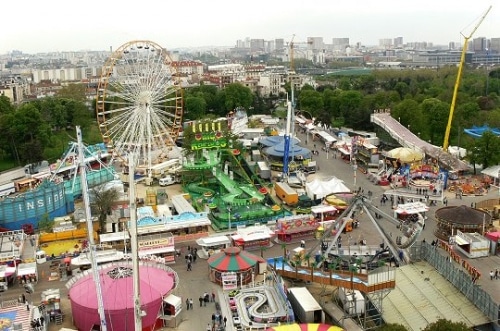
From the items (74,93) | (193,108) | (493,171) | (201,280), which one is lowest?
(201,280)

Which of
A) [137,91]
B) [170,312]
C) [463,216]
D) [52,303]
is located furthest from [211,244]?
[137,91]

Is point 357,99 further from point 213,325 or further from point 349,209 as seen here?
point 213,325

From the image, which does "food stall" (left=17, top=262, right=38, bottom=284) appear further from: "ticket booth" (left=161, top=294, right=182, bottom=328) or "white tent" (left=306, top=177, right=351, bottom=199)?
"white tent" (left=306, top=177, right=351, bottom=199)

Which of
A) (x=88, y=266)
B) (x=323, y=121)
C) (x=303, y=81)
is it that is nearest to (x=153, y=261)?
(x=88, y=266)

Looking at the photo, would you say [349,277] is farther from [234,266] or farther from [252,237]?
[252,237]

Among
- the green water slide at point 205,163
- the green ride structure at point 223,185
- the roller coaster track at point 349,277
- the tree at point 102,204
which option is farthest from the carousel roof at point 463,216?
the tree at point 102,204

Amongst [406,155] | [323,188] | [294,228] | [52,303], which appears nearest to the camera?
[52,303]

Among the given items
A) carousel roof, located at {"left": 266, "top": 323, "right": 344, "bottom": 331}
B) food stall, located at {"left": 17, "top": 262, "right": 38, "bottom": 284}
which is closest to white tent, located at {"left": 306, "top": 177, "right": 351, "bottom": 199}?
carousel roof, located at {"left": 266, "top": 323, "right": 344, "bottom": 331}
